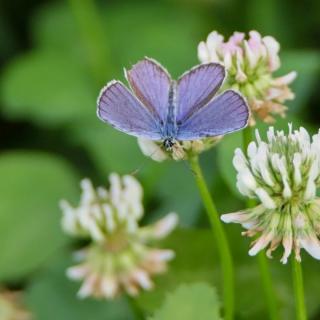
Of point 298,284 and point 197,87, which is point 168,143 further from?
point 298,284

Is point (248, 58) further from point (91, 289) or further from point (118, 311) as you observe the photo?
point (118, 311)

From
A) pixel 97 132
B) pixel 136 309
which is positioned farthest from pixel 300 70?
pixel 136 309

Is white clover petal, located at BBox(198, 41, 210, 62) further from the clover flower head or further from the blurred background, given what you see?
the blurred background

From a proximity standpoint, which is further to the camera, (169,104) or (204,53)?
(204,53)

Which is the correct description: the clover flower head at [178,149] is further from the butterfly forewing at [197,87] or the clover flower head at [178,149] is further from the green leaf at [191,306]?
the green leaf at [191,306]

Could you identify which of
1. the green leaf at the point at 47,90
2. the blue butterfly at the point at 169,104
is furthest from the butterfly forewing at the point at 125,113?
the green leaf at the point at 47,90

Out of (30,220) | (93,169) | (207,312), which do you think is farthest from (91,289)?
(93,169)
